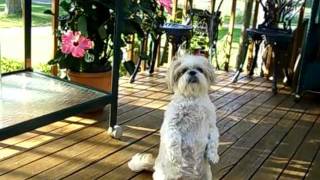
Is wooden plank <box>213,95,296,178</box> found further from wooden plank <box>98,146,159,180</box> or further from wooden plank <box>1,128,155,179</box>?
wooden plank <box>1,128,155,179</box>

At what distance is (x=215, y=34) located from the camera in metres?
4.86

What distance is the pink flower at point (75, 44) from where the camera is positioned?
3076mm

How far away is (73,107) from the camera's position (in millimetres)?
2611

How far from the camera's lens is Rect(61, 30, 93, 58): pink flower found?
308 centimetres

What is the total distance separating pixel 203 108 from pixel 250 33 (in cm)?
269

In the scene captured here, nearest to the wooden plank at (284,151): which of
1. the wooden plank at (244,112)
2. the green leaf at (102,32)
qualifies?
the wooden plank at (244,112)

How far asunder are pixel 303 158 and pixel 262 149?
27cm

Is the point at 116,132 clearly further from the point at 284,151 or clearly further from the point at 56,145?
the point at 284,151

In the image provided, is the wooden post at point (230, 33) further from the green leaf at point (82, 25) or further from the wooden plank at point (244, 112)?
the green leaf at point (82, 25)

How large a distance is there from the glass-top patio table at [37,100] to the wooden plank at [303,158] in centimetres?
125

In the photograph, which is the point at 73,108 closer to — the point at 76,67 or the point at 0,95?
the point at 0,95

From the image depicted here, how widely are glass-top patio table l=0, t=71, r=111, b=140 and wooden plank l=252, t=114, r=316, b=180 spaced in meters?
1.11

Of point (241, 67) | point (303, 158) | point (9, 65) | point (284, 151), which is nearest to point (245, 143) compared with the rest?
point (284, 151)

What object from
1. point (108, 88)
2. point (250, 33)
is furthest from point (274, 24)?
point (108, 88)
